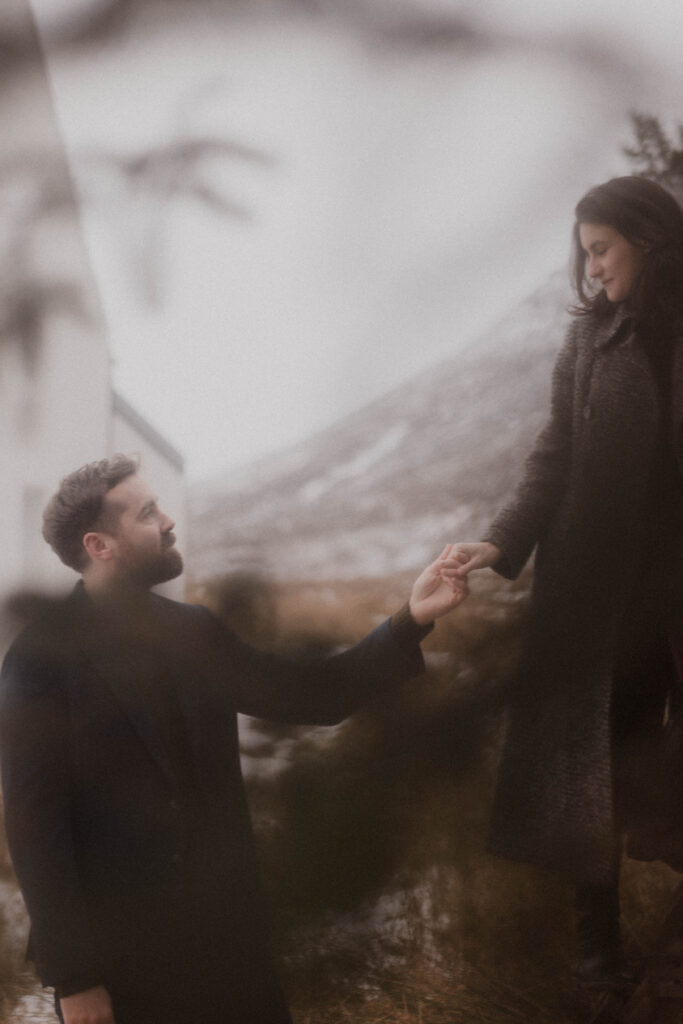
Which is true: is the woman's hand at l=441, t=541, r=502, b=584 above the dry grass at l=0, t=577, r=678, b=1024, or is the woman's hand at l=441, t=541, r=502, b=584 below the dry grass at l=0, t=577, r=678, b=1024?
above

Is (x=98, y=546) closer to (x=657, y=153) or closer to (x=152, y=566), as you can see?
(x=152, y=566)

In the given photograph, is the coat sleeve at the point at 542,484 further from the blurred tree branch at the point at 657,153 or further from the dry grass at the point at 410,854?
the blurred tree branch at the point at 657,153

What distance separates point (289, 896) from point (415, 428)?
91 cm

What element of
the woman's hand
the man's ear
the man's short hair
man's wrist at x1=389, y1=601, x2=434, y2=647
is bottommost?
man's wrist at x1=389, y1=601, x2=434, y2=647

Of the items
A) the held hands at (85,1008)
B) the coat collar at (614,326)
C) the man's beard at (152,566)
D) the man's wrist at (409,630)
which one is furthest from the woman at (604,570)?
the held hands at (85,1008)

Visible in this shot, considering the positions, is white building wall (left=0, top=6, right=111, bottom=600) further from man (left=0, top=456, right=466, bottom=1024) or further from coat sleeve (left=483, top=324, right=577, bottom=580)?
coat sleeve (left=483, top=324, right=577, bottom=580)

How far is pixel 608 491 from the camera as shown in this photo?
1801 millimetres

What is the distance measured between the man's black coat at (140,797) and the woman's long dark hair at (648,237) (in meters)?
0.75

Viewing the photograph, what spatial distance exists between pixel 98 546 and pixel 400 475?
592mm

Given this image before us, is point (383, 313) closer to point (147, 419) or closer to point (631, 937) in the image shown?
point (147, 419)

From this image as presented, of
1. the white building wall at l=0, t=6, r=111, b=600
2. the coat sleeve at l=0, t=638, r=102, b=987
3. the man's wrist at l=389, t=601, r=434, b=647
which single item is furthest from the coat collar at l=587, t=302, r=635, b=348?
the coat sleeve at l=0, t=638, r=102, b=987

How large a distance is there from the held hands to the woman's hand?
91cm

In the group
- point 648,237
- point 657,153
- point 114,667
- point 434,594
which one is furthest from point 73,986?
point 657,153

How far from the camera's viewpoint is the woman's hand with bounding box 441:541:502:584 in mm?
1775
